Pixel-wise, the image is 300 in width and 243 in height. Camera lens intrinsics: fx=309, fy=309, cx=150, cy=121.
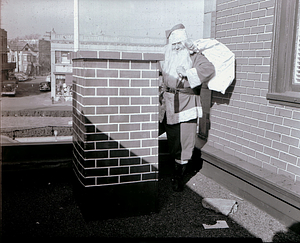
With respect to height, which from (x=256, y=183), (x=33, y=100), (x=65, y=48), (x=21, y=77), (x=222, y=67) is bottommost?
(x=33, y=100)

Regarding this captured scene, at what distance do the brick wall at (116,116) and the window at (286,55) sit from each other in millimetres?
1434

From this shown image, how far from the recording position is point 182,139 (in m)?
4.13

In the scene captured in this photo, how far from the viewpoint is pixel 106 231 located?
2977 millimetres

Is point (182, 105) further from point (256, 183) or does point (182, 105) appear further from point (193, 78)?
point (256, 183)

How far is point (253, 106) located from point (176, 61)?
1.17 meters

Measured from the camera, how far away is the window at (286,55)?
3.40 m

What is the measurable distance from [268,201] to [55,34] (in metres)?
25.1

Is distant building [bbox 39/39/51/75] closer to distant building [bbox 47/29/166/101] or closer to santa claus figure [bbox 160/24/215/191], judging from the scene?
distant building [bbox 47/29/166/101]

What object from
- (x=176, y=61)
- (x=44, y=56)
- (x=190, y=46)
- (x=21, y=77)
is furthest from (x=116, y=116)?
(x=44, y=56)

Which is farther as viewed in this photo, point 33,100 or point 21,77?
point 33,100

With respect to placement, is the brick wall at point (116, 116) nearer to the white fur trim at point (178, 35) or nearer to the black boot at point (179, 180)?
the black boot at point (179, 180)

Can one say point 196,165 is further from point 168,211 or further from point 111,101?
point 111,101

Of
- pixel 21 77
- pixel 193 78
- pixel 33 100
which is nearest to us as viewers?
pixel 193 78

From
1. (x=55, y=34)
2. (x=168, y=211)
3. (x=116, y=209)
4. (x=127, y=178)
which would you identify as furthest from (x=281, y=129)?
(x=55, y=34)
